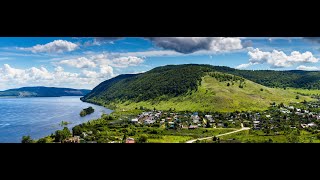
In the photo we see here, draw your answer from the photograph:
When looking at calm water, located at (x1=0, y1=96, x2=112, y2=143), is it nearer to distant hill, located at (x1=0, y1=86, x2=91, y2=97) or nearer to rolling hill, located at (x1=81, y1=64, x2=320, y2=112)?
distant hill, located at (x1=0, y1=86, x2=91, y2=97)

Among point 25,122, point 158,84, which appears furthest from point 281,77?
point 25,122

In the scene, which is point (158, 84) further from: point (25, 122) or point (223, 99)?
point (25, 122)

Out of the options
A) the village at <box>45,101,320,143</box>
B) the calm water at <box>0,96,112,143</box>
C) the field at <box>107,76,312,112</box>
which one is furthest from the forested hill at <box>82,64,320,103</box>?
the calm water at <box>0,96,112,143</box>

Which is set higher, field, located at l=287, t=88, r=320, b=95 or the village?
field, located at l=287, t=88, r=320, b=95

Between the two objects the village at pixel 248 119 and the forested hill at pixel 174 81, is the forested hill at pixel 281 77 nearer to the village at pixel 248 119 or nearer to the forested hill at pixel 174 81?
the forested hill at pixel 174 81
